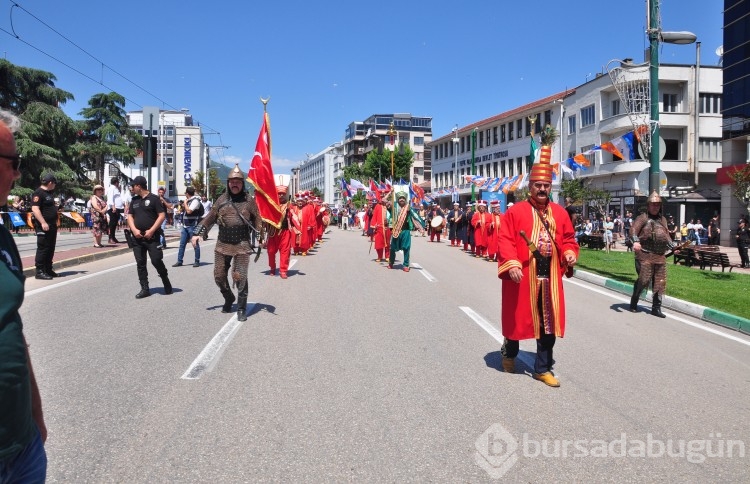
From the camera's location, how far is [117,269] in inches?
538

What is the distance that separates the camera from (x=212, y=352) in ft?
20.3

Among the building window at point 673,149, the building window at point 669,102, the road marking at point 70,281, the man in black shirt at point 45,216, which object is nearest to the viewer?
the road marking at point 70,281

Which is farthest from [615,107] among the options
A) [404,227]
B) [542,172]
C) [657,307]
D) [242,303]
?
[542,172]

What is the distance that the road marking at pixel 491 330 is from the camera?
20.9 ft

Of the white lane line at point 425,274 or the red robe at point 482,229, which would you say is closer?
the white lane line at point 425,274

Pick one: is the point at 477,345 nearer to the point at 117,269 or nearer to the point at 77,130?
the point at 117,269

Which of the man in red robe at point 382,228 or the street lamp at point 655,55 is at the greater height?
the street lamp at point 655,55

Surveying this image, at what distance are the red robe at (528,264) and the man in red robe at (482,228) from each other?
14850 millimetres

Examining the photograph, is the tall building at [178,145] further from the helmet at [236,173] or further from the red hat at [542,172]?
the red hat at [542,172]

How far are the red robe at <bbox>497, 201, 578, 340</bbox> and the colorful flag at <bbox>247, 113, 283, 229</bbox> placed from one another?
194 inches

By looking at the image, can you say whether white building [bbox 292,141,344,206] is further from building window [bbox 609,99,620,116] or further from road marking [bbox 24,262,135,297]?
road marking [bbox 24,262,135,297]

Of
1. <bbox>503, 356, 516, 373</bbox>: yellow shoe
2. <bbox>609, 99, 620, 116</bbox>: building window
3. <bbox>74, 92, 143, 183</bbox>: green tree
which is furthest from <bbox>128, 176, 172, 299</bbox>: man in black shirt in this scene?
<bbox>74, 92, 143, 183</bbox>: green tree

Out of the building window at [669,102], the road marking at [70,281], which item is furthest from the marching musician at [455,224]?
the building window at [669,102]

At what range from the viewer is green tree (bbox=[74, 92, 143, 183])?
49.6 metres
